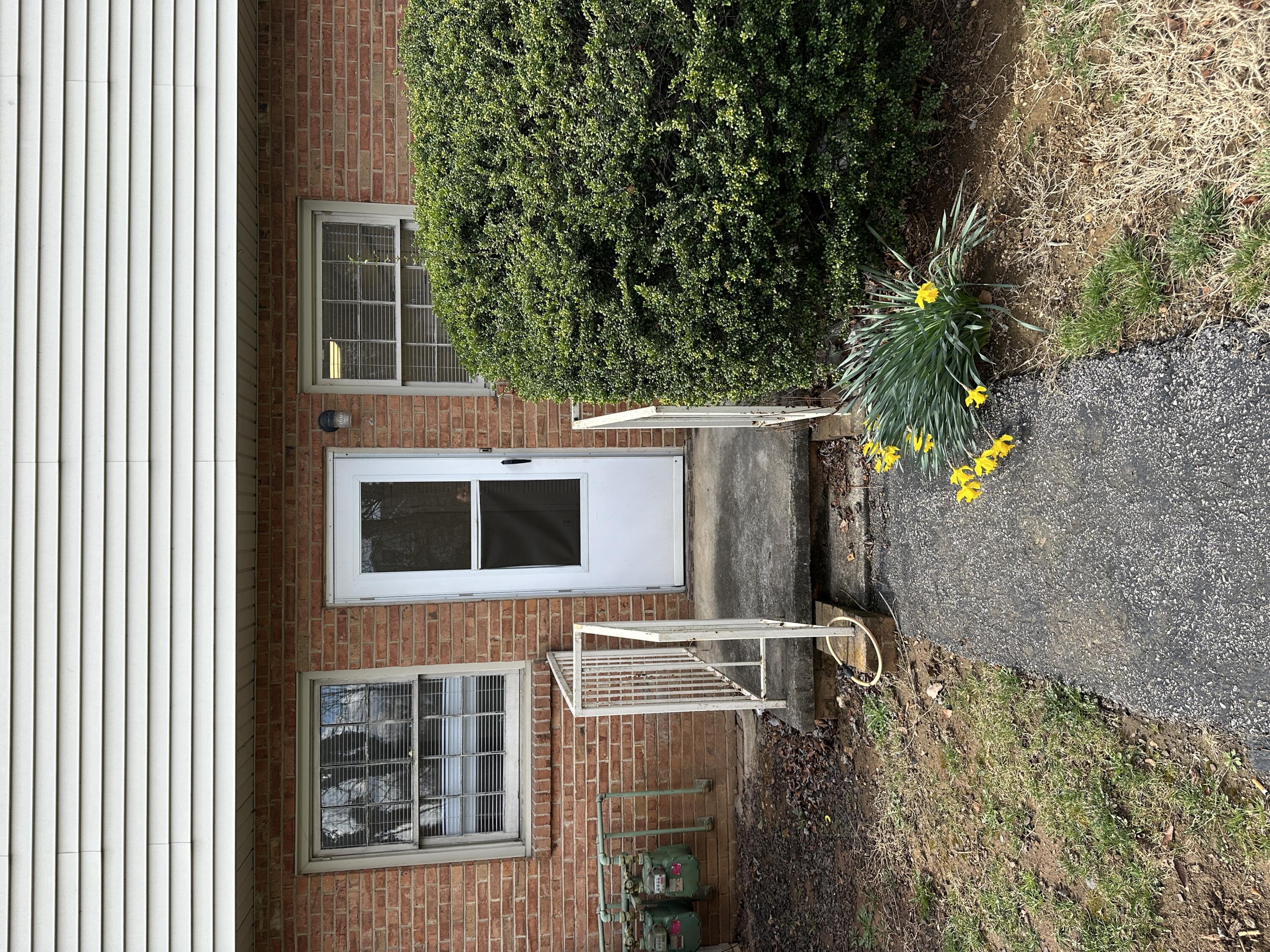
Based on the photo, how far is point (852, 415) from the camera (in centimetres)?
470

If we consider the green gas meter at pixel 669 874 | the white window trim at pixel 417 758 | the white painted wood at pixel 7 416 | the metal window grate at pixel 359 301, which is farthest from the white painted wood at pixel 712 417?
the green gas meter at pixel 669 874

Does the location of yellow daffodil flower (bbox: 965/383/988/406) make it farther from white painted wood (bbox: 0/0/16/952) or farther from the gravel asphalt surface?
white painted wood (bbox: 0/0/16/952)

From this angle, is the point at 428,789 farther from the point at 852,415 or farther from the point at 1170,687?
the point at 1170,687

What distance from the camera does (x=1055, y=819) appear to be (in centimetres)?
352

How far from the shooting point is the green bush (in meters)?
3.38

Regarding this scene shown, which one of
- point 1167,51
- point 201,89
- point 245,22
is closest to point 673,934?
point 1167,51

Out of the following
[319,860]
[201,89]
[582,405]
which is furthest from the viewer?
[582,405]

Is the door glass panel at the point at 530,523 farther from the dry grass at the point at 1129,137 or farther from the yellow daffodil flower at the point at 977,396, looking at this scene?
the dry grass at the point at 1129,137

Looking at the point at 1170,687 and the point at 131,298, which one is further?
the point at 131,298

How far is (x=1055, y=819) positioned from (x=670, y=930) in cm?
379

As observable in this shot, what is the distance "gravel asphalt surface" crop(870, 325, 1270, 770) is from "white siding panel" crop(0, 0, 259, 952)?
14.8 feet

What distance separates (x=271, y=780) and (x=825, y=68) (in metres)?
5.92

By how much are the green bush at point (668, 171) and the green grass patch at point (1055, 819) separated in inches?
78.0

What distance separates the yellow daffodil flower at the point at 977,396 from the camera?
3375mm
